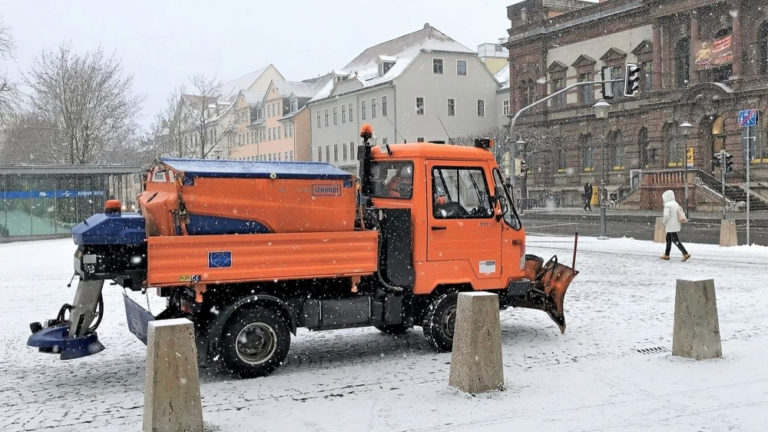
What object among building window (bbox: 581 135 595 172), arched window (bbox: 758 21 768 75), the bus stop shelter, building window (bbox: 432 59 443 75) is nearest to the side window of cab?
→ the bus stop shelter

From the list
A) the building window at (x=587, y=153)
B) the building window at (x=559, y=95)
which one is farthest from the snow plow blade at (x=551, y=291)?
the building window at (x=559, y=95)

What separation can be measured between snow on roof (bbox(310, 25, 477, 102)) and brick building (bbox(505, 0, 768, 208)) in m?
8.02

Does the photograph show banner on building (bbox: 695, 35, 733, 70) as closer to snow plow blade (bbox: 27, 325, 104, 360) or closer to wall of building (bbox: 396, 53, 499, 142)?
wall of building (bbox: 396, 53, 499, 142)

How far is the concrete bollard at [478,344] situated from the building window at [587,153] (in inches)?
2000

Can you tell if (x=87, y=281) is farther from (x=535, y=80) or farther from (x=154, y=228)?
(x=535, y=80)

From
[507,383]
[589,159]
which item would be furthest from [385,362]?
[589,159]

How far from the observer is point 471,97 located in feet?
234

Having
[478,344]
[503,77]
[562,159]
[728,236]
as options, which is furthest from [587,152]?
[478,344]

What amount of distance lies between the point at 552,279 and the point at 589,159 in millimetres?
48586

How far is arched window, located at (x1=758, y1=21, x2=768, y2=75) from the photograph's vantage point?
4373cm

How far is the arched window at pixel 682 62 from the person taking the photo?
4878cm

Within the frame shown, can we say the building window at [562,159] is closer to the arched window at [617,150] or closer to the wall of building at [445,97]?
the arched window at [617,150]

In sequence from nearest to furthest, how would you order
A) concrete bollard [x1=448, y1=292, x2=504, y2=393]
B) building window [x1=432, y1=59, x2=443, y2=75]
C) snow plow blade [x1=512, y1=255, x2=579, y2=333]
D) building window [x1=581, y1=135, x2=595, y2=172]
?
concrete bollard [x1=448, y1=292, x2=504, y2=393] < snow plow blade [x1=512, y1=255, x2=579, y2=333] < building window [x1=581, y1=135, x2=595, y2=172] < building window [x1=432, y1=59, x2=443, y2=75]

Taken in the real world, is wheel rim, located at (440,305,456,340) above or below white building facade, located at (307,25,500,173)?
below
